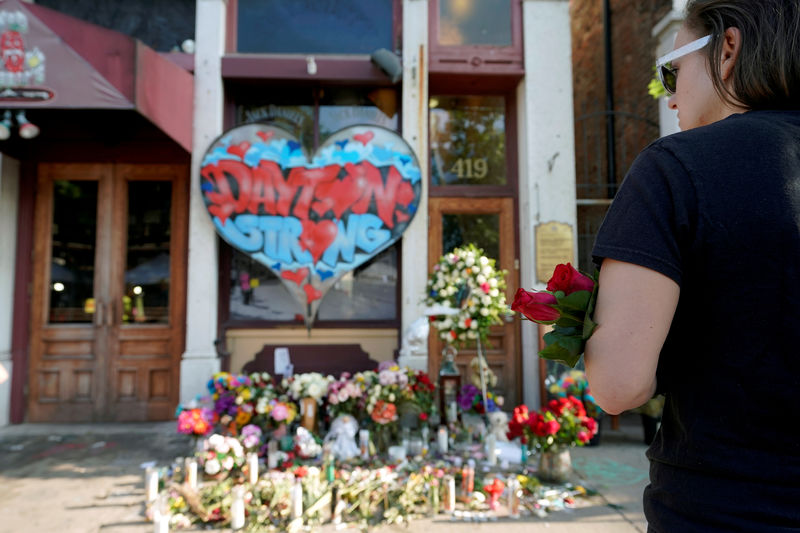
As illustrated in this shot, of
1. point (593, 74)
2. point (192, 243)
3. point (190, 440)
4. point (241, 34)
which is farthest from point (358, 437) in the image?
point (593, 74)

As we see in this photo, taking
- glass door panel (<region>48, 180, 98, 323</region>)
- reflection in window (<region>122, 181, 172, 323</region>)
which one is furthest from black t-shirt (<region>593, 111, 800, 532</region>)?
glass door panel (<region>48, 180, 98, 323</region>)

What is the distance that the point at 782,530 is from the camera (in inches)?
29.9

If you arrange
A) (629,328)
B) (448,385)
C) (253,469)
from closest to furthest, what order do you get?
(629,328) < (253,469) < (448,385)

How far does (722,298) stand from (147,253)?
674 centimetres

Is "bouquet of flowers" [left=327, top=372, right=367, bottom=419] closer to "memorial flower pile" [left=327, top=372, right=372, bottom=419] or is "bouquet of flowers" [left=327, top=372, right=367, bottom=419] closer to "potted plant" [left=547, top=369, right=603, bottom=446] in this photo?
"memorial flower pile" [left=327, top=372, right=372, bottom=419]

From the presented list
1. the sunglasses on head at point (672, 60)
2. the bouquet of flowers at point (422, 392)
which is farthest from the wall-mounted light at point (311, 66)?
the sunglasses on head at point (672, 60)

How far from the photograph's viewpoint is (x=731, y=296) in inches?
32.0

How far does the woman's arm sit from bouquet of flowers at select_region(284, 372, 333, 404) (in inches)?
171

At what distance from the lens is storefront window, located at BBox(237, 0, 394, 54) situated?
6.44 metres

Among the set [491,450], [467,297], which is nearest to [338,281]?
[467,297]

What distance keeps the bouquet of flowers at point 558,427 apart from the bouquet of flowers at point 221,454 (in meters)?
2.48

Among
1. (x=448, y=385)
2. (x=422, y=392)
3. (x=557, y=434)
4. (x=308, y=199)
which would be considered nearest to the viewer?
(x=557, y=434)

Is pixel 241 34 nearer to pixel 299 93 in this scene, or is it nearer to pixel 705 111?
pixel 299 93

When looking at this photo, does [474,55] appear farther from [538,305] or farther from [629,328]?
[629,328]
